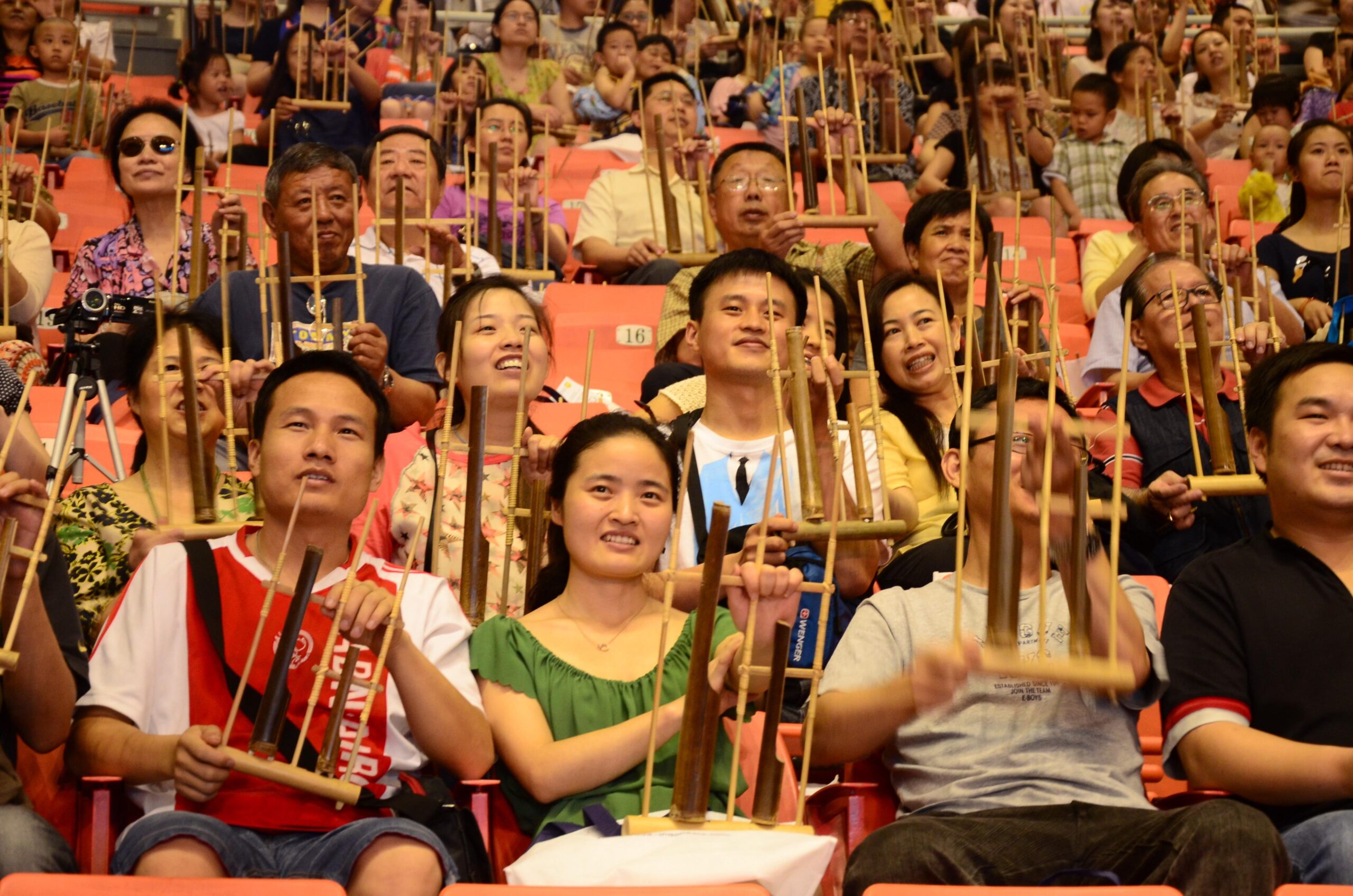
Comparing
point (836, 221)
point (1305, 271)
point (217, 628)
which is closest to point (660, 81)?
point (836, 221)

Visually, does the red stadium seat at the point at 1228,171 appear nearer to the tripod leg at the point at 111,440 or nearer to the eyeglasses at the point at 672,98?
the eyeglasses at the point at 672,98

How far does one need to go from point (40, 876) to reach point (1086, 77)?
5209 mm

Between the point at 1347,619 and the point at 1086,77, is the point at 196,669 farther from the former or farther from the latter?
the point at 1086,77

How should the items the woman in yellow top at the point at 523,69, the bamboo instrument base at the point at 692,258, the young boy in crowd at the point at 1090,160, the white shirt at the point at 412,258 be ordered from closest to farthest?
the white shirt at the point at 412,258
the bamboo instrument base at the point at 692,258
the young boy in crowd at the point at 1090,160
the woman in yellow top at the point at 523,69

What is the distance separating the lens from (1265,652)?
2.06 metres

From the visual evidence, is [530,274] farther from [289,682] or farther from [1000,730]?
[1000,730]

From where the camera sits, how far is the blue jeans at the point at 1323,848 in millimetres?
1832

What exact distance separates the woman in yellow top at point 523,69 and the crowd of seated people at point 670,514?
1.33 metres

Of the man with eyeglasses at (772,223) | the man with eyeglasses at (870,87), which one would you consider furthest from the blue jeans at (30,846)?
the man with eyeglasses at (870,87)

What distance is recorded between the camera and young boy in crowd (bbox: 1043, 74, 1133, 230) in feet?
19.2

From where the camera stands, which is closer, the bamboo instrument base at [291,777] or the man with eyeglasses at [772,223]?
the bamboo instrument base at [291,777]

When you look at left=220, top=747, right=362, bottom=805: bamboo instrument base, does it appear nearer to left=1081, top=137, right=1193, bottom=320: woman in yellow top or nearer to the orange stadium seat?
the orange stadium seat

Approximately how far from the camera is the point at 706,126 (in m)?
6.18

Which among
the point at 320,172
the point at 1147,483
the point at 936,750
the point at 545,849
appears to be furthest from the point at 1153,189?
the point at 545,849
